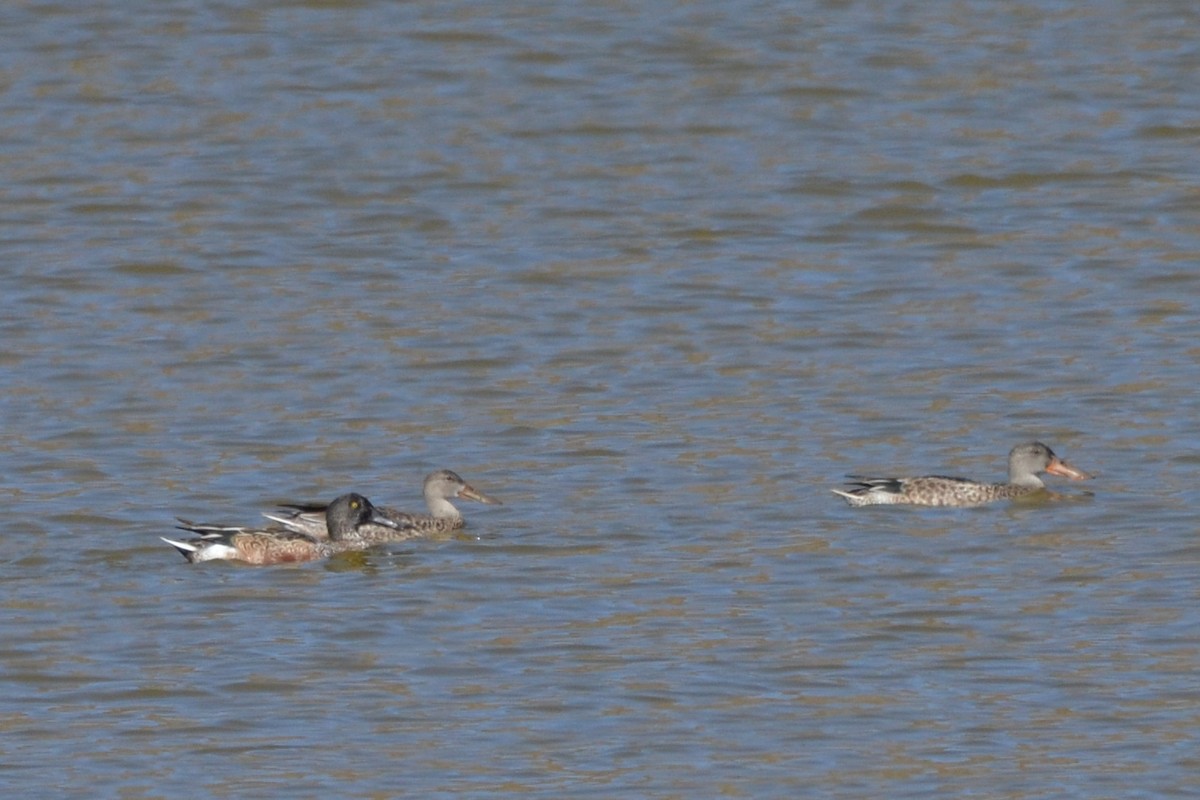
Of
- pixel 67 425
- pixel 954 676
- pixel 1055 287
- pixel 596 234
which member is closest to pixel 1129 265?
pixel 1055 287

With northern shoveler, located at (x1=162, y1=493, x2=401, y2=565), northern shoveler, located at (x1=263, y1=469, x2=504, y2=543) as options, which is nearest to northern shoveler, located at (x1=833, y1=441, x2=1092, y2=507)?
northern shoveler, located at (x1=263, y1=469, x2=504, y2=543)

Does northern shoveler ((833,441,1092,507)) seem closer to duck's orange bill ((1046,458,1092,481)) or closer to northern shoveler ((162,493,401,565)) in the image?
duck's orange bill ((1046,458,1092,481))

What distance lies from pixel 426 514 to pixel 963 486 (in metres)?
2.59

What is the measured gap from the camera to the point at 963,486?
1298 cm

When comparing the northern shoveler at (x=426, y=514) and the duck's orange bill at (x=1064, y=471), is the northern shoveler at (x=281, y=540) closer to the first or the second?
the northern shoveler at (x=426, y=514)

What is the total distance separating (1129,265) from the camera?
17344 millimetres

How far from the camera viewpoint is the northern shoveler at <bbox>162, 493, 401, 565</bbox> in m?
12.0

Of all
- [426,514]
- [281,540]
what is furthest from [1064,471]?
[281,540]

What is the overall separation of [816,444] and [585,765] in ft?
17.2

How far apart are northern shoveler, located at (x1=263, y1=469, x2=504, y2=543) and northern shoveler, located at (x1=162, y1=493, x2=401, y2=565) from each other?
6 centimetres

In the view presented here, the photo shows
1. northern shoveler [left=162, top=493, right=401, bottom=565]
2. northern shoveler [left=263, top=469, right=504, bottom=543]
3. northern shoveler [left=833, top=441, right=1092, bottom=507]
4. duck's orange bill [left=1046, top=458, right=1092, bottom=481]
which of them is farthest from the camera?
duck's orange bill [left=1046, top=458, right=1092, bottom=481]

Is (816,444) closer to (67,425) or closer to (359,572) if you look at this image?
(359,572)

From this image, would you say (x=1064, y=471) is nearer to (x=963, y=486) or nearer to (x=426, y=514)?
(x=963, y=486)

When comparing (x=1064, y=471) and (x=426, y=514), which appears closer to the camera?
(x=426, y=514)
